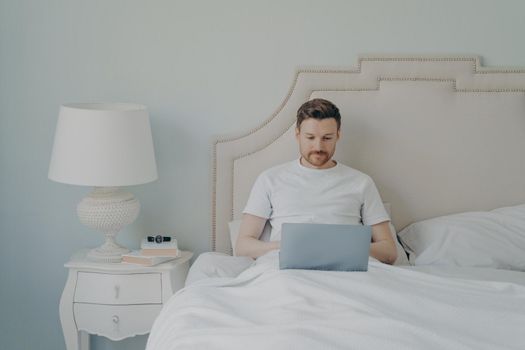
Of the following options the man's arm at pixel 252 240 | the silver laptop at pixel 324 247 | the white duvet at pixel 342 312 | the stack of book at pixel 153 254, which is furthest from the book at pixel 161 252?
the silver laptop at pixel 324 247

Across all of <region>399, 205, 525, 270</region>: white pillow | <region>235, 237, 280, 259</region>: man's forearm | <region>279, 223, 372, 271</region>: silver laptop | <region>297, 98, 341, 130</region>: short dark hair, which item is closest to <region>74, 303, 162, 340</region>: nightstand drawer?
<region>235, 237, 280, 259</region>: man's forearm

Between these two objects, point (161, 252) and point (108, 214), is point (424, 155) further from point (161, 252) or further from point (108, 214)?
point (108, 214)

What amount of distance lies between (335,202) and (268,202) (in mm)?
239

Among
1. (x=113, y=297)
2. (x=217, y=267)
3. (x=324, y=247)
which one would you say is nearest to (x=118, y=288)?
(x=113, y=297)

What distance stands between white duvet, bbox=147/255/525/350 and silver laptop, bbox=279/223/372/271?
0.22 feet

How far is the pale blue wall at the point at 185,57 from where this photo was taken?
336 cm

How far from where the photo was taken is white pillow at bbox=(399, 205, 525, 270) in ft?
10.1

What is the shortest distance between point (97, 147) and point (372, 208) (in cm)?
98

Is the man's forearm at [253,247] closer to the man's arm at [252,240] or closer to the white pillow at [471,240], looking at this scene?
the man's arm at [252,240]

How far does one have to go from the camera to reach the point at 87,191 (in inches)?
136

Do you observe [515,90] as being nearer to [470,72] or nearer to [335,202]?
[470,72]

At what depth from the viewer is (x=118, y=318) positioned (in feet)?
10.3

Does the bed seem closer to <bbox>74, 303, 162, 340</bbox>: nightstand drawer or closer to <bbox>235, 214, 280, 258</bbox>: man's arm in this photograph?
<bbox>235, 214, 280, 258</bbox>: man's arm

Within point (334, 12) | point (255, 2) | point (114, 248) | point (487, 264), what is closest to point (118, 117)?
point (114, 248)
